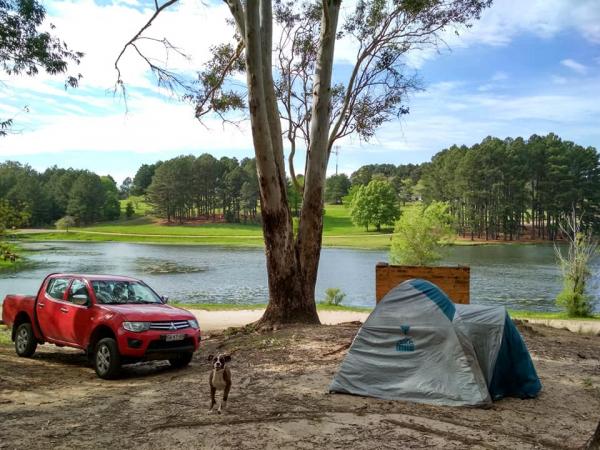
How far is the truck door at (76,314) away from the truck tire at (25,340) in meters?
1.15

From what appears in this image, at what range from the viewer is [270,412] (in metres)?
5.57

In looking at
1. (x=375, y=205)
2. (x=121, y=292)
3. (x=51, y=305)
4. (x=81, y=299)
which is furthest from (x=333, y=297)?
(x=375, y=205)

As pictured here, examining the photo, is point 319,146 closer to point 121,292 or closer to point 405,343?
point 121,292

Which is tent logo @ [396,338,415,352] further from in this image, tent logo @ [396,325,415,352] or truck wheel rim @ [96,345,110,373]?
truck wheel rim @ [96,345,110,373]

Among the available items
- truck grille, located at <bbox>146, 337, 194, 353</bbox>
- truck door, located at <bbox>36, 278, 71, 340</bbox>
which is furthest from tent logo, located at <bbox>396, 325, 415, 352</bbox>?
truck door, located at <bbox>36, 278, 71, 340</bbox>

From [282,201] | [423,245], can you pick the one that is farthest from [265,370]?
[423,245]

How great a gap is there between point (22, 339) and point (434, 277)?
8704 millimetres

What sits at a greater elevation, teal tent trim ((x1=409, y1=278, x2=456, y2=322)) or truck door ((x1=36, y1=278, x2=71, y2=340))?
teal tent trim ((x1=409, y1=278, x2=456, y2=322))

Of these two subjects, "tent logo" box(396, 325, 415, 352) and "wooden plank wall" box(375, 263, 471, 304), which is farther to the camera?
"wooden plank wall" box(375, 263, 471, 304)

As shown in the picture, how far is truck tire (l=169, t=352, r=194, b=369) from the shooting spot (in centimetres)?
828

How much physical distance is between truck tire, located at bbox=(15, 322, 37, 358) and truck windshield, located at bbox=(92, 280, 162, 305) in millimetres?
1856

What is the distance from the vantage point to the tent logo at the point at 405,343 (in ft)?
21.9

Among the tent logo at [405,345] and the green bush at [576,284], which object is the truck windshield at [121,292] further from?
the green bush at [576,284]

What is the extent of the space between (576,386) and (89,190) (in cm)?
9543
